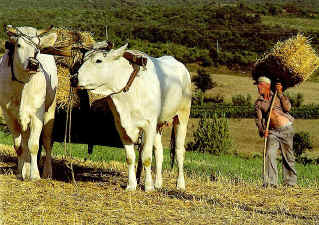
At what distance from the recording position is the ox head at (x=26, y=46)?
998 cm

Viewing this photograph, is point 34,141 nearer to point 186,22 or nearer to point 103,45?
point 103,45

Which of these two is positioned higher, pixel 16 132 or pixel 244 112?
pixel 16 132

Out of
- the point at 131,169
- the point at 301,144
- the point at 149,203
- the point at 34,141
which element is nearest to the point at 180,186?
the point at 131,169

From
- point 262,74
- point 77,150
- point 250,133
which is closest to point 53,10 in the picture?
point 250,133

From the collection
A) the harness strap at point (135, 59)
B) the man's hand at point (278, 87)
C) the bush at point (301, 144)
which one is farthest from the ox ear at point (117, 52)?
the bush at point (301, 144)

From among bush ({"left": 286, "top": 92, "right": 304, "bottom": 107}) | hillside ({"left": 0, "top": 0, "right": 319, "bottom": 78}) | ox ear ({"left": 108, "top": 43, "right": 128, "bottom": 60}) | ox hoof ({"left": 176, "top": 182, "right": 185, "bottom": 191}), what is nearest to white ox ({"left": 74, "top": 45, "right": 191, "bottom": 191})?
ox ear ({"left": 108, "top": 43, "right": 128, "bottom": 60})

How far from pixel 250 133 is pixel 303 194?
2612 centimetres

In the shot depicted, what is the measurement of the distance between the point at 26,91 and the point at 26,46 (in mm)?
815

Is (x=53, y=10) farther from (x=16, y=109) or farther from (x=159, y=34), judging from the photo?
(x=16, y=109)

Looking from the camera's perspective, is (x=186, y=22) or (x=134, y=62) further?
(x=186, y=22)

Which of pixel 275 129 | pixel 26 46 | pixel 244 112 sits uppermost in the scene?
pixel 26 46

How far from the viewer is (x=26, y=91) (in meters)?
10.6

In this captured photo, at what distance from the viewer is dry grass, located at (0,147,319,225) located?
7.90 metres

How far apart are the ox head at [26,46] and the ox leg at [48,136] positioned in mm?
1272
